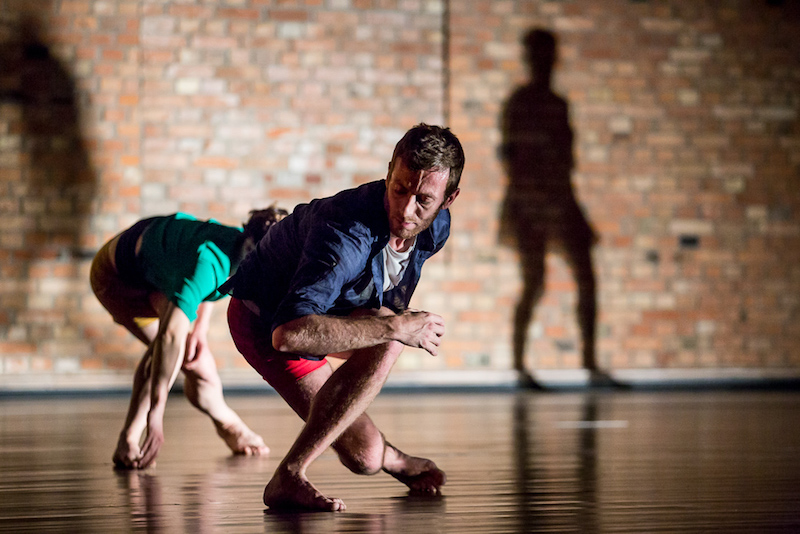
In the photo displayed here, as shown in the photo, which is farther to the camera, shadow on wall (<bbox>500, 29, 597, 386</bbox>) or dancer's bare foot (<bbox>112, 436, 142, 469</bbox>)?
shadow on wall (<bbox>500, 29, 597, 386</bbox>)

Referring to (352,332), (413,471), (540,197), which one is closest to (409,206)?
(352,332)

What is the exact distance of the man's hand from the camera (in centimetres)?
181

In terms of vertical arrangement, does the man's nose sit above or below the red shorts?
above

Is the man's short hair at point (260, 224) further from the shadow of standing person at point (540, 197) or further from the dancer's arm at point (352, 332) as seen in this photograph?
the shadow of standing person at point (540, 197)

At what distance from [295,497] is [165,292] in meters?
1.04

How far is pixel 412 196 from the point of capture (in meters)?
1.86

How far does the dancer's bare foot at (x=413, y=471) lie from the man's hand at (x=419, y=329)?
0.53 meters

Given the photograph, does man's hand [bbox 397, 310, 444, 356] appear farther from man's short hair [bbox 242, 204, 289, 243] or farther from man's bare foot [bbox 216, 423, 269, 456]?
man's bare foot [bbox 216, 423, 269, 456]

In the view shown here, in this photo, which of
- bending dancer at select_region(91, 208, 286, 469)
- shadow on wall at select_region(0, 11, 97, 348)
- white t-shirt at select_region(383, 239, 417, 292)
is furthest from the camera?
shadow on wall at select_region(0, 11, 97, 348)

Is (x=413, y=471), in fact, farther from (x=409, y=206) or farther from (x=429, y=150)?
(x=429, y=150)

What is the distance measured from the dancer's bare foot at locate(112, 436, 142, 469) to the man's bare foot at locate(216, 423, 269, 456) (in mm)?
418

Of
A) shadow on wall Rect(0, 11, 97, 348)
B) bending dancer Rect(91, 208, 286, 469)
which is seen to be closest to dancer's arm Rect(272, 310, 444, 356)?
bending dancer Rect(91, 208, 286, 469)

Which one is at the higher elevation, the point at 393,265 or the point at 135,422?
the point at 393,265

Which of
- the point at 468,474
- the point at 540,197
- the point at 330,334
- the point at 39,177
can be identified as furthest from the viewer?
the point at 540,197
